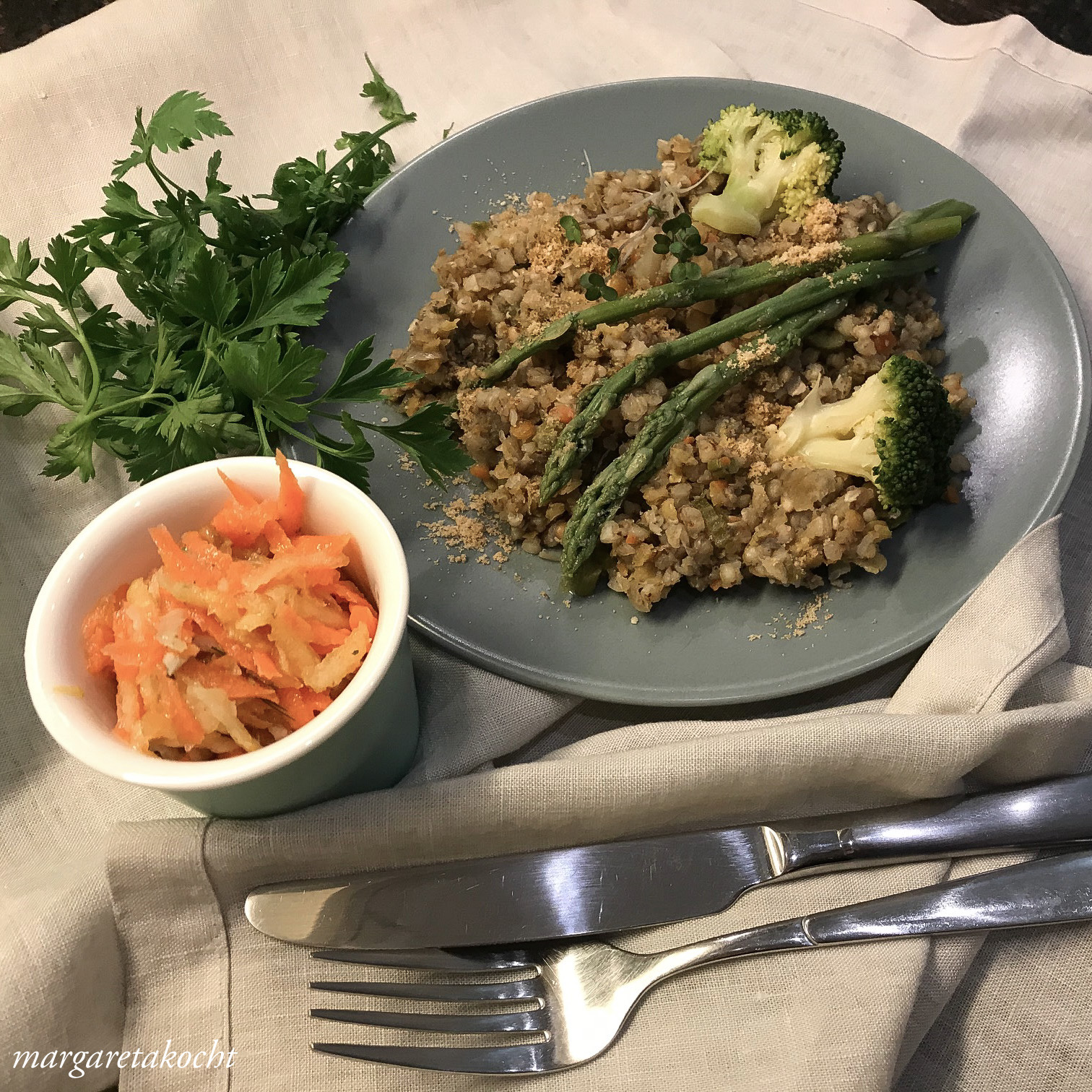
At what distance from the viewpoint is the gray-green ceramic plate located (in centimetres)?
236

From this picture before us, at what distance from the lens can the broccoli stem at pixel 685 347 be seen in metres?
2.54

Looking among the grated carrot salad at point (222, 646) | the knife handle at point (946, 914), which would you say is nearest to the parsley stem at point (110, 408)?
the grated carrot salad at point (222, 646)

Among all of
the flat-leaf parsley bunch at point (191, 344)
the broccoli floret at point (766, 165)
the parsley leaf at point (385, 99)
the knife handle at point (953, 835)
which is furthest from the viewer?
the parsley leaf at point (385, 99)

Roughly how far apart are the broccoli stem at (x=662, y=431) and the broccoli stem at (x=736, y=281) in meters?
0.14

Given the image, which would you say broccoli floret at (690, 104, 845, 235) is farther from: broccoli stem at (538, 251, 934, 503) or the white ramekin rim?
the white ramekin rim

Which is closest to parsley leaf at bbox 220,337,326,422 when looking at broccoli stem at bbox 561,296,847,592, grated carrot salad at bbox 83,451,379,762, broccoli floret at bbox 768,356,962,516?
grated carrot salad at bbox 83,451,379,762

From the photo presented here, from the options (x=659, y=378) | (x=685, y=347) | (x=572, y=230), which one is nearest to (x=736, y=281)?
(x=685, y=347)

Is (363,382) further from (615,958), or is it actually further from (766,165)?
(615,958)

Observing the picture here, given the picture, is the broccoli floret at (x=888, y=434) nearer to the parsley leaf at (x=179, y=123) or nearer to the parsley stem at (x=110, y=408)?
the parsley stem at (x=110, y=408)

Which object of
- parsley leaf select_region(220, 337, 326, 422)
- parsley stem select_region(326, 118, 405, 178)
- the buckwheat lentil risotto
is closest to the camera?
parsley leaf select_region(220, 337, 326, 422)

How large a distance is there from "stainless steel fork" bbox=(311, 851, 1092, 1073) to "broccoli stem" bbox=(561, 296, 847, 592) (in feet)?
3.16

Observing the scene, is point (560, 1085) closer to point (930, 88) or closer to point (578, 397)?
point (578, 397)

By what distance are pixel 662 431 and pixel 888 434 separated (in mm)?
597

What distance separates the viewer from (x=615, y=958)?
2.00m
